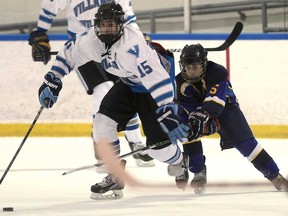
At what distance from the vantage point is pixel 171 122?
11.7 ft

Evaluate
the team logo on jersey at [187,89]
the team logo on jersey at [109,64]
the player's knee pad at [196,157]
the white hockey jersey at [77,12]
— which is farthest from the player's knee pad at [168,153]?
the white hockey jersey at [77,12]

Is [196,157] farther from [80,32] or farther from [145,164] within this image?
[80,32]

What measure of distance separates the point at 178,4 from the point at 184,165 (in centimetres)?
262

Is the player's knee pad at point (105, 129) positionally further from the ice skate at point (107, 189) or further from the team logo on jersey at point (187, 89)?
the team logo on jersey at point (187, 89)

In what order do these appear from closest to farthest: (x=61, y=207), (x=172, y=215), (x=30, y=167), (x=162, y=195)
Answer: (x=172, y=215), (x=61, y=207), (x=162, y=195), (x=30, y=167)

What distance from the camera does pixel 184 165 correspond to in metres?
4.02

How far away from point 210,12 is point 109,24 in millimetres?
2840

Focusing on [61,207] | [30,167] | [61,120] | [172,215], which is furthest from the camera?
[61,120]

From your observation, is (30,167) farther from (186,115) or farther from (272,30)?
(272,30)

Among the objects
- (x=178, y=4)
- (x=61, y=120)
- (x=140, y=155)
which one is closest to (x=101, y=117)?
(x=140, y=155)

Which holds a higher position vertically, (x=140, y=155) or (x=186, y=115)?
(x=186, y=115)

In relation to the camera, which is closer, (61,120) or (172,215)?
(172,215)

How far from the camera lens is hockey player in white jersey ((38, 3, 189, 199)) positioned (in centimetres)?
358

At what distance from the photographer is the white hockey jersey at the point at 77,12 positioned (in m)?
4.75
